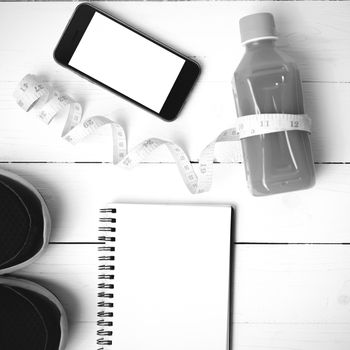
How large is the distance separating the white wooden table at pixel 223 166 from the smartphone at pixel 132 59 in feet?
0.07

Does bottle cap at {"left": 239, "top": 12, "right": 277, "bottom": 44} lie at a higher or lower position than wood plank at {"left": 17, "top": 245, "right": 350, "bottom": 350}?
higher

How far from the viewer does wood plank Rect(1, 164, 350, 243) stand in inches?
27.4

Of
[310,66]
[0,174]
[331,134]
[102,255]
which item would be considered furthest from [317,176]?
[0,174]

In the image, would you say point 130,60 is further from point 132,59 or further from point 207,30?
point 207,30

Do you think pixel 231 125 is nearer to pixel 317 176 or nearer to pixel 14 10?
pixel 317 176

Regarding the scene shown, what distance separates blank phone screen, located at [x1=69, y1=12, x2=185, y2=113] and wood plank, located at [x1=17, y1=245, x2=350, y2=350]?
260 mm

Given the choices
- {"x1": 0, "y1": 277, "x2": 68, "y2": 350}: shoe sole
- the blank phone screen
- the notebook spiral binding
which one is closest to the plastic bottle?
the blank phone screen

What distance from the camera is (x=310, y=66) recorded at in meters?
0.69

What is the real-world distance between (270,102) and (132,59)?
22 centimetres

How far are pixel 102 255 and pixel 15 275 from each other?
14 cm

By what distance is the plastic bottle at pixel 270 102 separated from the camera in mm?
616

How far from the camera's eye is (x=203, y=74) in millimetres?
698

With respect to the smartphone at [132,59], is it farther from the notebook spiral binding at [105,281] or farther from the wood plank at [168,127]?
the notebook spiral binding at [105,281]

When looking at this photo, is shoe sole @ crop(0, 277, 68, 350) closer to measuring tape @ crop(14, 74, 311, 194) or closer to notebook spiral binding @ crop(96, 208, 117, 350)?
notebook spiral binding @ crop(96, 208, 117, 350)
